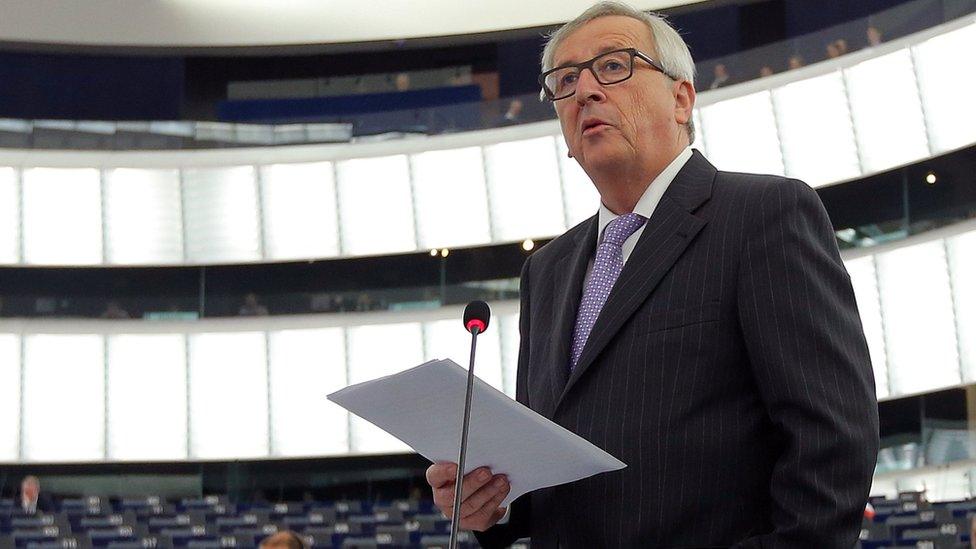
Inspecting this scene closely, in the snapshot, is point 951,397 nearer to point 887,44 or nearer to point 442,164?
point 887,44

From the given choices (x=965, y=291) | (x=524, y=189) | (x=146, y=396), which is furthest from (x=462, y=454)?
(x=146, y=396)

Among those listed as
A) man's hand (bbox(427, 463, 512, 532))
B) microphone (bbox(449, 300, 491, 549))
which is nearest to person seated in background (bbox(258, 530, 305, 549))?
man's hand (bbox(427, 463, 512, 532))

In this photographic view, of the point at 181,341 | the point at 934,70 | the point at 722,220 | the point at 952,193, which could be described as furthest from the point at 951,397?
the point at 722,220

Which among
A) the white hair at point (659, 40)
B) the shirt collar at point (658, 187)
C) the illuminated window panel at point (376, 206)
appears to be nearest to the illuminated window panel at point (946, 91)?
the illuminated window panel at point (376, 206)

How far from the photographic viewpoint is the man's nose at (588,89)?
2340 mm

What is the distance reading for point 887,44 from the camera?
53.9ft

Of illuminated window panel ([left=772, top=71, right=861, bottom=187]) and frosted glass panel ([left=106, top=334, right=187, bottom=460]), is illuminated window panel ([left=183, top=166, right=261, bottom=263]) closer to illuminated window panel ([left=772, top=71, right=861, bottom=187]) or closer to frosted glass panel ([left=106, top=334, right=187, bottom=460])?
frosted glass panel ([left=106, top=334, right=187, bottom=460])

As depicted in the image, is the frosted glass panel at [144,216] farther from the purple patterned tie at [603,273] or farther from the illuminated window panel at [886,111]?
the purple patterned tie at [603,273]

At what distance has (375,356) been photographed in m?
20.4

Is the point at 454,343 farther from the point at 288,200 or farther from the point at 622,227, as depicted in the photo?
the point at 622,227

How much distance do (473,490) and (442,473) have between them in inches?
2.5

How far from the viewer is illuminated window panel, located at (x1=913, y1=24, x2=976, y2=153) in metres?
15.9

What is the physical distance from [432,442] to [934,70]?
15.6m

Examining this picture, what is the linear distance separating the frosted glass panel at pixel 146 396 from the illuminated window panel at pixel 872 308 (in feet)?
36.2
